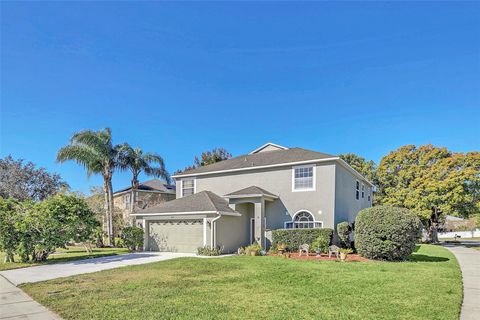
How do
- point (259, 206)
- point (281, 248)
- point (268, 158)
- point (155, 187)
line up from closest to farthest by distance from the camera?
point (281, 248)
point (259, 206)
point (268, 158)
point (155, 187)

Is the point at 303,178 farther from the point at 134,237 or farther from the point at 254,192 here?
the point at 134,237

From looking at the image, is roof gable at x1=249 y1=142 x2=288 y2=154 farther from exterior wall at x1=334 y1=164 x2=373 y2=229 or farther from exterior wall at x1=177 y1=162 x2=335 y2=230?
exterior wall at x1=334 y1=164 x2=373 y2=229

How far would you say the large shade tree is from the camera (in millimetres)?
28406

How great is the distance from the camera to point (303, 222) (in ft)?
65.7

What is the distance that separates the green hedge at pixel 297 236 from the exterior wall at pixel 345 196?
2.10 metres

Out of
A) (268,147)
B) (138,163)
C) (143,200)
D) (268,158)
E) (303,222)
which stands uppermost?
(268,147)

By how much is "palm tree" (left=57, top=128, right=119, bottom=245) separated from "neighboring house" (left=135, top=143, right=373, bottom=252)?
22.7 ft

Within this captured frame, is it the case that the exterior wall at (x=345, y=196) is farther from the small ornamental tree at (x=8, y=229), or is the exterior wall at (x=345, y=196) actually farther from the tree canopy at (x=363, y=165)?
the small ornamental tree at (x=8, y=229)

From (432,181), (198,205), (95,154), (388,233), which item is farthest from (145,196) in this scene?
(432,181)

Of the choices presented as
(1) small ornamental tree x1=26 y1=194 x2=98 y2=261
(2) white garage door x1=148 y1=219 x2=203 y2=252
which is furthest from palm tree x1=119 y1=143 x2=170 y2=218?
(1) small ornamental tree x1=26 y1=194 x2=98 y2=261

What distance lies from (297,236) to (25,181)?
3166 cm

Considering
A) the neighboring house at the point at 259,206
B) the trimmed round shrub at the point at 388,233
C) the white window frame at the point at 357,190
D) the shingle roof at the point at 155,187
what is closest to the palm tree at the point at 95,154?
the neighboring house at the point at 259,206

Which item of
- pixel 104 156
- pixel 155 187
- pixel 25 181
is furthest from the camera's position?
pixel 155 187

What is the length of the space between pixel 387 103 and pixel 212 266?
18.3 metres
